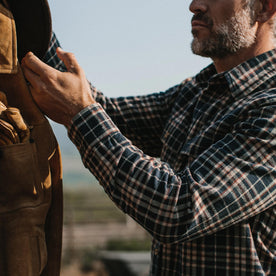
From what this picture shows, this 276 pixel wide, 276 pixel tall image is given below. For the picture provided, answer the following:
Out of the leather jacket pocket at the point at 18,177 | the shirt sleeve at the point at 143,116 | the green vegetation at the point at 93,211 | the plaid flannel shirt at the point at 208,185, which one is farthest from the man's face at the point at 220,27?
the green vegetation at the point at 93,211

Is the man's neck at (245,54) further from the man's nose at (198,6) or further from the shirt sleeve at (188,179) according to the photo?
the shirt sleeve at (188,179)

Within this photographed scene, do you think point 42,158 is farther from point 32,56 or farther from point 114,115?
point 114,115

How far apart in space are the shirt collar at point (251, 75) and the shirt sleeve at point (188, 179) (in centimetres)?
23

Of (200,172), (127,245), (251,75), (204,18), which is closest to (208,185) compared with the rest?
(200,172)

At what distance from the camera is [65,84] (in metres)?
1.48

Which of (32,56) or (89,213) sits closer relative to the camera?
(32,56)

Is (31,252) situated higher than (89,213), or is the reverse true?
(31,252)

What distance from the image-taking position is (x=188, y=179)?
1.48 m

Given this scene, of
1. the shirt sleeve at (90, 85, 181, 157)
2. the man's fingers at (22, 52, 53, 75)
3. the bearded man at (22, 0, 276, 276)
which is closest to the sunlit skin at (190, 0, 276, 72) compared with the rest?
the bearded man at (22, 0, 276, 276)

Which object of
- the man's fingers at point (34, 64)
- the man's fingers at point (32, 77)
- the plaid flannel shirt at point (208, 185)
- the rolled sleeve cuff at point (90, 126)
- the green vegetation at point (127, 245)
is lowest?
the green vegetation at point (127, 245)

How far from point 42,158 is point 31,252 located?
0.28m

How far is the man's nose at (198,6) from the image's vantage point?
6.16 feet

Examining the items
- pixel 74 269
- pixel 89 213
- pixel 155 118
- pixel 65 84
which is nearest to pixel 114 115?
pixel 155 118

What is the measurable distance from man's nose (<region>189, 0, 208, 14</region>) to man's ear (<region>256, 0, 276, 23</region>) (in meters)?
0.24
